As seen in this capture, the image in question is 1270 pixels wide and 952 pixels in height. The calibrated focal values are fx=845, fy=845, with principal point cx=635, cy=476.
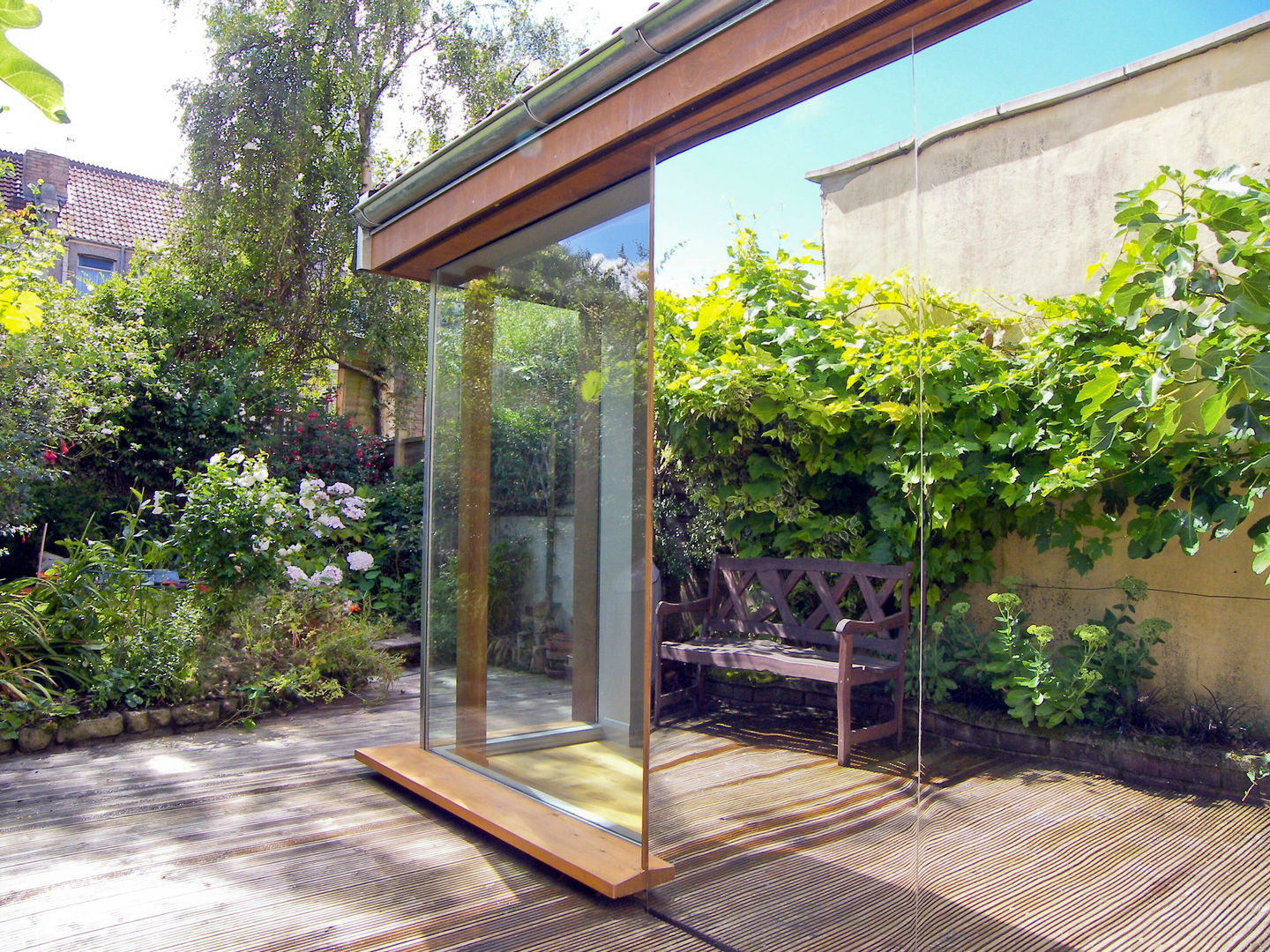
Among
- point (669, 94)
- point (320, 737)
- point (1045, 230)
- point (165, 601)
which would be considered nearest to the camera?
point (1045, 230)

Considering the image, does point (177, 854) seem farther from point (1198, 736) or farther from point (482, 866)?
point (1198, 736)

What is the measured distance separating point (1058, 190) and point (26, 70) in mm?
1481

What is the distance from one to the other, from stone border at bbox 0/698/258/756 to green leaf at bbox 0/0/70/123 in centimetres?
372

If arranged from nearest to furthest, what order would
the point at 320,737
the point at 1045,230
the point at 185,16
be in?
the point at 1045,230 → the point at 320,737 → the point at 185,16

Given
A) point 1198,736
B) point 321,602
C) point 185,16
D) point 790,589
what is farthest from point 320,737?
point 185,16

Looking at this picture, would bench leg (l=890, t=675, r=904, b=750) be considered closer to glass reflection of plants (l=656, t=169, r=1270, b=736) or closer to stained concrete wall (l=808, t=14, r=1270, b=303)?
glass reflection of plants (l=656, t=169, r=1270, b=736)

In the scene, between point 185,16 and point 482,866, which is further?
point 185,16

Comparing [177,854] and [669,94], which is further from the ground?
[669,94]

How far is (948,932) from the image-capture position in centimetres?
171

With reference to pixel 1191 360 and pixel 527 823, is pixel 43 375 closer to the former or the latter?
pixel 527 823

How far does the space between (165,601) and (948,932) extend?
4024mm

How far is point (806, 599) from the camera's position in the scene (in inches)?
66.1

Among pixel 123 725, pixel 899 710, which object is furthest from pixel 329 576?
pixel 899 710

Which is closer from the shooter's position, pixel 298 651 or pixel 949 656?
pixel 949 656
